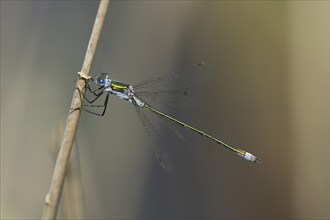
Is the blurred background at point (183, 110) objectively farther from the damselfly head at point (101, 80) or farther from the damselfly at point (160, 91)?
the damselfly head at point (101, 80)

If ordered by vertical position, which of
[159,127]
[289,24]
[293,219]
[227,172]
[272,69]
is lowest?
[293,219]

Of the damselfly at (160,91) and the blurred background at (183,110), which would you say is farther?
the blurred background at (183,110)

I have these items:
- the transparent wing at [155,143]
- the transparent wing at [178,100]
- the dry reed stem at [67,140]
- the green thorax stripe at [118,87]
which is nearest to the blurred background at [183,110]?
the transparent wing at [178,100]

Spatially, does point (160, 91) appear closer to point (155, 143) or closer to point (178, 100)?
point (178, 100)

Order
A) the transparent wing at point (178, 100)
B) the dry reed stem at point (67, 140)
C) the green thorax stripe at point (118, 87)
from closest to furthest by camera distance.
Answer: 1. the dry reed stem at point (67, 140)
2. the green thorax stripe at point (118, 87)
3. the transparent wing at point (178, 100)

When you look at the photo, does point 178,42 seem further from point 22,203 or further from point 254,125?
point 22,203

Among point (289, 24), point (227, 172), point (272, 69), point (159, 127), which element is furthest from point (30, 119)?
point (289, 24)

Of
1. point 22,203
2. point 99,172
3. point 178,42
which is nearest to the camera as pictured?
point 22,203
